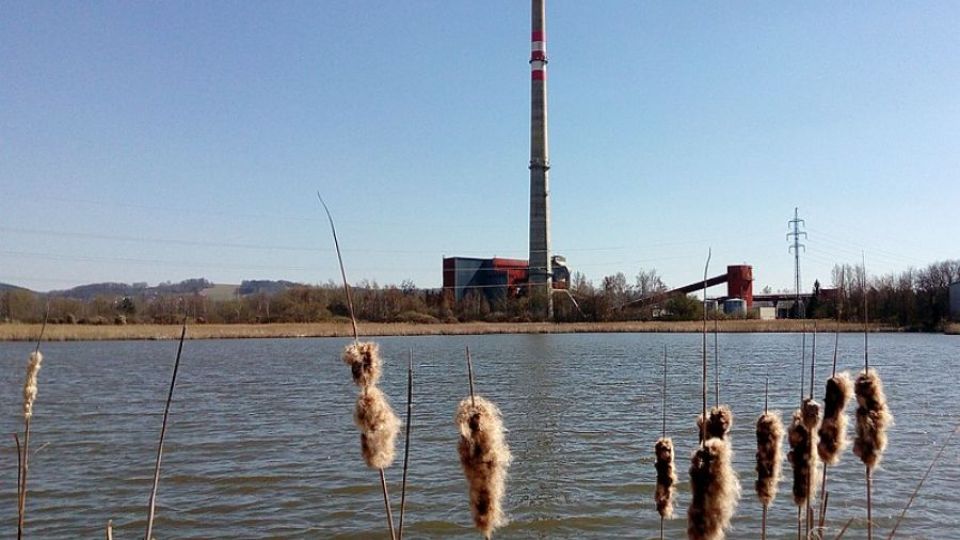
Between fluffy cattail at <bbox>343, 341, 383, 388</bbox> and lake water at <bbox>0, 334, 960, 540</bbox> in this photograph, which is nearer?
fluffy cattail at <bbox>343, 341, 383, 388</bbox>

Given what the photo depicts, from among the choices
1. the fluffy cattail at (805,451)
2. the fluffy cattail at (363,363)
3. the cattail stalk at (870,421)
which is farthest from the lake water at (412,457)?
the cattail stalk at (870,421)

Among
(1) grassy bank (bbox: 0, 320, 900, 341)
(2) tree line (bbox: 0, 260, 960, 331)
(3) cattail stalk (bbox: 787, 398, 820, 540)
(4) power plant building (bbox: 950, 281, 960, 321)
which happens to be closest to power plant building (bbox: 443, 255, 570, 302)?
(2) tree line (bbox: 0, 260, 960, 331)

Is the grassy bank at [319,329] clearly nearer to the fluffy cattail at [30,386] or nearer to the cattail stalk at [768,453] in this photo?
the cattail stalk at [768,453]

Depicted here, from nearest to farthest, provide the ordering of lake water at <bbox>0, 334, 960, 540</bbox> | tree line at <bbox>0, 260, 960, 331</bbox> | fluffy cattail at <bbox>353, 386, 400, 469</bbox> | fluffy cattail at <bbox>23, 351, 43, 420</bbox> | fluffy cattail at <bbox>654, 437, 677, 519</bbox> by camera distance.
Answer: fluffy cattail at <bbox>353, 386, 400, 469</bbox>, fluffy cattail at <bbox>654, 437, 677, 519</bbox>, fluffy cattail at <bbox>23, 351, 43, 420</bbox>, lake water at <bbox>0, 334, 960, 540</bbox>, tree line at <bbox>0, 260, 960, 331</bbox>

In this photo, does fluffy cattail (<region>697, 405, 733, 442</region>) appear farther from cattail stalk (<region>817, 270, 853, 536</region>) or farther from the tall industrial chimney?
the tall industrial chimney

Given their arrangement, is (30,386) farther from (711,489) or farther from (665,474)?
(711,489)

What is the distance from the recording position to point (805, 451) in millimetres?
2439

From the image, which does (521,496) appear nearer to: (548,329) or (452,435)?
(452,435)

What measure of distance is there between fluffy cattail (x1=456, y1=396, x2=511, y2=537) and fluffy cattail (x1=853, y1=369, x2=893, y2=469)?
4.18 ft

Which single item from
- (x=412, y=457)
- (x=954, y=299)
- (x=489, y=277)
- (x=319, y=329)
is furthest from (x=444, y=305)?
(x=412, y=457)

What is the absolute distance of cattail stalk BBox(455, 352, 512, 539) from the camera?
65.1 inches

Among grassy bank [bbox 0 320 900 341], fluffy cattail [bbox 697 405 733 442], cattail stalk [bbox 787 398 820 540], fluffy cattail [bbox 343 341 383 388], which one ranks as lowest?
grassy bank [bbox 0 320 900 341]

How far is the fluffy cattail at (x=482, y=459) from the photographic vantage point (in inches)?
65.1

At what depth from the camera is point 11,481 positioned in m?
9.66
